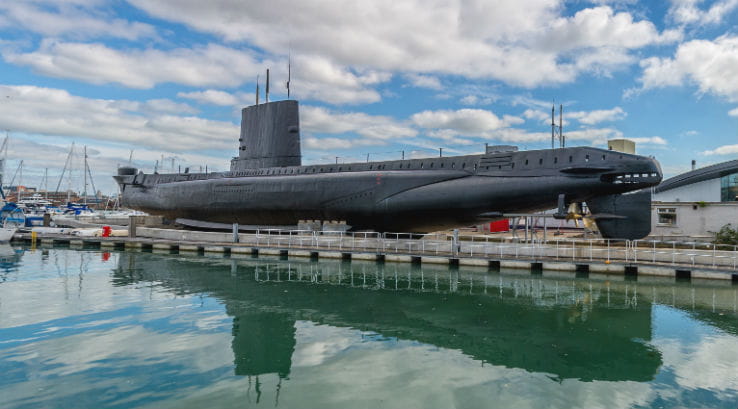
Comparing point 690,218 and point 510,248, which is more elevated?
point 690,218

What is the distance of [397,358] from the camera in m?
9.17

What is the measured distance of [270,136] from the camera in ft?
92.2

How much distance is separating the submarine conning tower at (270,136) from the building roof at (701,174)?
3663cm

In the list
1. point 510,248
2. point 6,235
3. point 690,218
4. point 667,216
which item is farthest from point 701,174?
point 6,235

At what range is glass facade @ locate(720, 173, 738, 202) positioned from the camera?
124 ft

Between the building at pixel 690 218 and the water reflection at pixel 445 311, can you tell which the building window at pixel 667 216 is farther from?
the water reflection at pixel 445 311

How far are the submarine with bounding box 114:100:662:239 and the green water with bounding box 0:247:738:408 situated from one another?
3.48 metres

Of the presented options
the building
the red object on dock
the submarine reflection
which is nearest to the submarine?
the submarine reflection

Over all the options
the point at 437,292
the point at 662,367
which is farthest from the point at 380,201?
the point at 662,367

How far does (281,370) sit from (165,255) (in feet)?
64.4

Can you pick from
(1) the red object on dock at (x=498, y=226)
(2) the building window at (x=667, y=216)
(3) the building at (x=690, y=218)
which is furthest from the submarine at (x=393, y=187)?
(2) the building window at (x=667, y=216)

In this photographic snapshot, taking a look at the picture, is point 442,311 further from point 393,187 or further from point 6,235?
point 6,235

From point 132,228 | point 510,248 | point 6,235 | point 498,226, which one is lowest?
point 6,235

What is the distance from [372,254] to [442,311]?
8854mm
